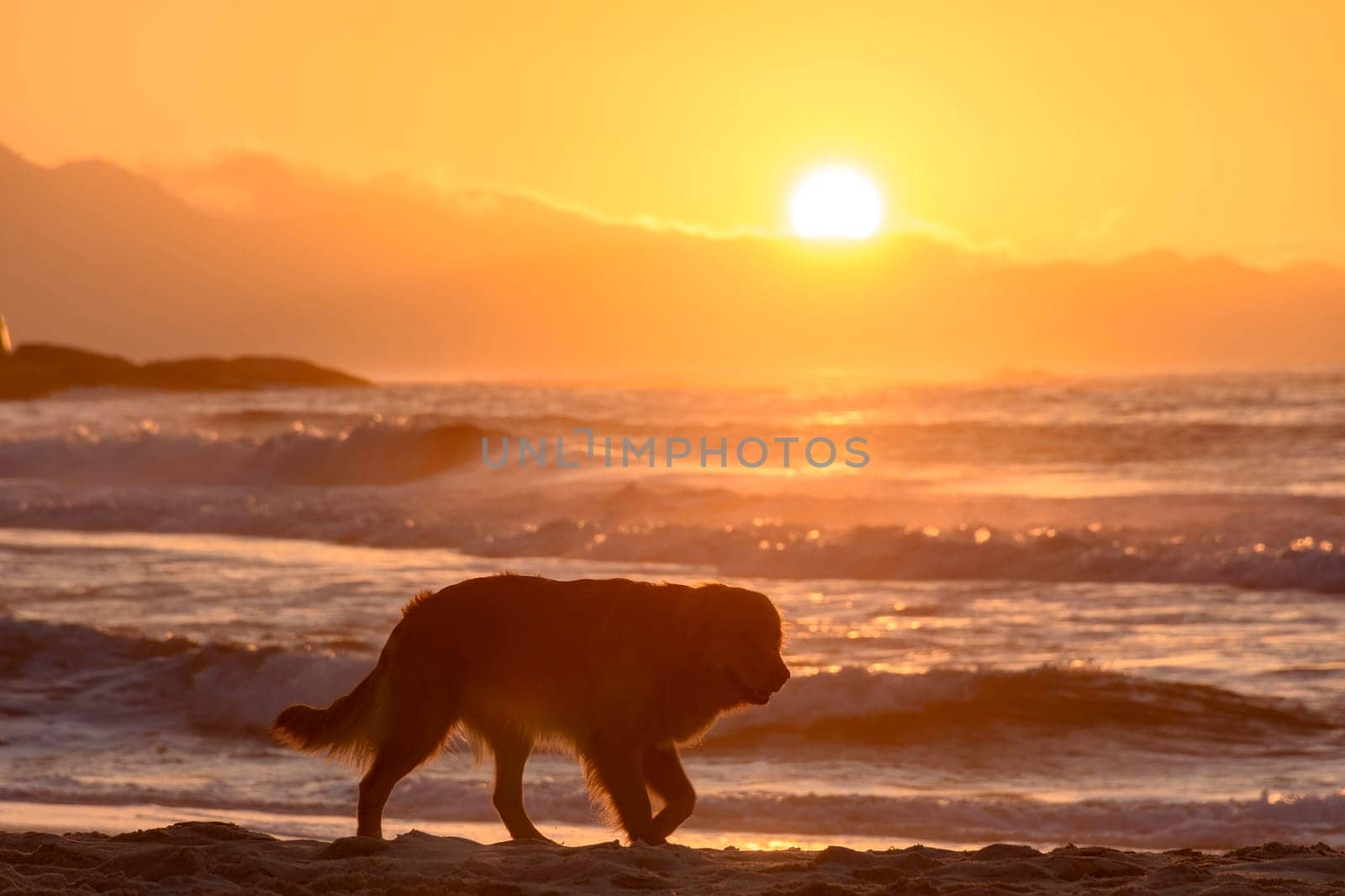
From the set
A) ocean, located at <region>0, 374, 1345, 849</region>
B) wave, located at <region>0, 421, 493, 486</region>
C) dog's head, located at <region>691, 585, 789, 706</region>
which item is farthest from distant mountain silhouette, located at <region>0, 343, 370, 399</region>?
dog's head, located at <region>691, 585, 789, 706</region>

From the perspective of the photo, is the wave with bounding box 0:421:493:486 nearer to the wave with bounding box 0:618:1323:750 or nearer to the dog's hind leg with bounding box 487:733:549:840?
the wave with bounding box 0:618:1323:750

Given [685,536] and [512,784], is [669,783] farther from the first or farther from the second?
[685,536]

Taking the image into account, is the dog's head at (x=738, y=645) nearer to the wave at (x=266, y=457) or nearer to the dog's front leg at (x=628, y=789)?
the dog's front leg at (x=628, y=789)

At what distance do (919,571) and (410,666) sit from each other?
12267mm

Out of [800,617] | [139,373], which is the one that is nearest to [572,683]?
[800,617]

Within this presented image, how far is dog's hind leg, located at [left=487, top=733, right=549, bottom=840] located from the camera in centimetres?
674

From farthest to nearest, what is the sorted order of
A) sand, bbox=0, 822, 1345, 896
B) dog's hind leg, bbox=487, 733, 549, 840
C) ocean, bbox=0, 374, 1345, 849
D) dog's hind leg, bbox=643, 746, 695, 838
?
1. ocean, bbox=0, 374, 1345, 849
2. dog's hind leg, bbox=487, 733, 549, 840
3. dog's hind leg, bbox=643, 746, 695, 838
4. sand, bbox=0, 822, 1345, 896

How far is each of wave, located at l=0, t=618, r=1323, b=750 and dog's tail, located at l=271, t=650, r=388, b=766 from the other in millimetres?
3396

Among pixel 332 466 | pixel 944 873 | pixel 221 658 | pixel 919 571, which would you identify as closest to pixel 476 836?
pixel 944 873

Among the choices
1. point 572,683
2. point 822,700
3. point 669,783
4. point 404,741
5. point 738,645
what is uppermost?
point 738,645

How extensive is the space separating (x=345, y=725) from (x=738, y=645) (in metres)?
1.73

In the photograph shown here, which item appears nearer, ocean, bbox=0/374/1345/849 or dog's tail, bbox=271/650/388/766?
dog's tail, bbox=271/650/388/766

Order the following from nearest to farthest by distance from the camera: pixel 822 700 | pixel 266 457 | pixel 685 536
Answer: pixel 822 700
pixel 685 536
pixel 266 457

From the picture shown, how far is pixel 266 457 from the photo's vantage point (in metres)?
33.2
